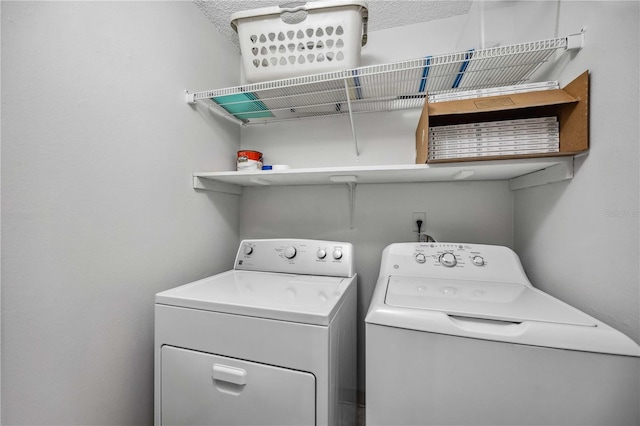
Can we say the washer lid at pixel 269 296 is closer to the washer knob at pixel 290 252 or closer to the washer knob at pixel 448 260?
the washer knob at pixel 290 252

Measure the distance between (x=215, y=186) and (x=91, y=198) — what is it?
645mm

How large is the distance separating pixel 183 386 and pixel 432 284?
1031 mm

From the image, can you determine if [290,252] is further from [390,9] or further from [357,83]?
[390,9]

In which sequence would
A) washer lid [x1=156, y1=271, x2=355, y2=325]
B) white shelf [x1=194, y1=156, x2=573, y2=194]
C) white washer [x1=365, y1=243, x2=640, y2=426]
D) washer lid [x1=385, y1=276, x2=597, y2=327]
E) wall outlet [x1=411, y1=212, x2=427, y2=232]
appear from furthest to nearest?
wall outlet [x1=411, y1=212, x2=427, y2=232]
white shelf [x1=194, y1=156, x2=573, y2=194]
washer lid [x1=156, y1=271, x2=355, y2=325]
washer lid [x1=385, y1=276, x2=597, y2=327]
white washer [x1=365, y1=243, x2=640, y2=426]

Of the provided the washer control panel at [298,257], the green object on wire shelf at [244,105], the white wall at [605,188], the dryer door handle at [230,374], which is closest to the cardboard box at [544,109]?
the white wall at [605,188]

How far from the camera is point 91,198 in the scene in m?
0.88

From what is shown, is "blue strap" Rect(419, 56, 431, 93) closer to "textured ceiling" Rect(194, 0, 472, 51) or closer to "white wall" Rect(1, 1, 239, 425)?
"textured ceiling" Rect(194, 0, 472, 51)

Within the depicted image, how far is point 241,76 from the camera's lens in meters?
1.78

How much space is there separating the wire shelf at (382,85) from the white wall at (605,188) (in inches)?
4.7

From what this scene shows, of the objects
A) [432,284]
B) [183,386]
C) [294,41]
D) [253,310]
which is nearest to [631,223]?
[432,284]

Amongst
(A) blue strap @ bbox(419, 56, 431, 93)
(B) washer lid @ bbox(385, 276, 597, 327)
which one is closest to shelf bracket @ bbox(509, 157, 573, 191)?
(B) washer lid @ bbox(385, 276, 597, 327)

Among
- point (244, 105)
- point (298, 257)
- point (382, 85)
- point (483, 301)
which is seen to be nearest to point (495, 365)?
point (483, 301)

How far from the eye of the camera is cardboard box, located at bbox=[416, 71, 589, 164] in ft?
2.73

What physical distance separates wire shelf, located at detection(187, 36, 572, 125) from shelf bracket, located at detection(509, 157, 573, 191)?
423mm
